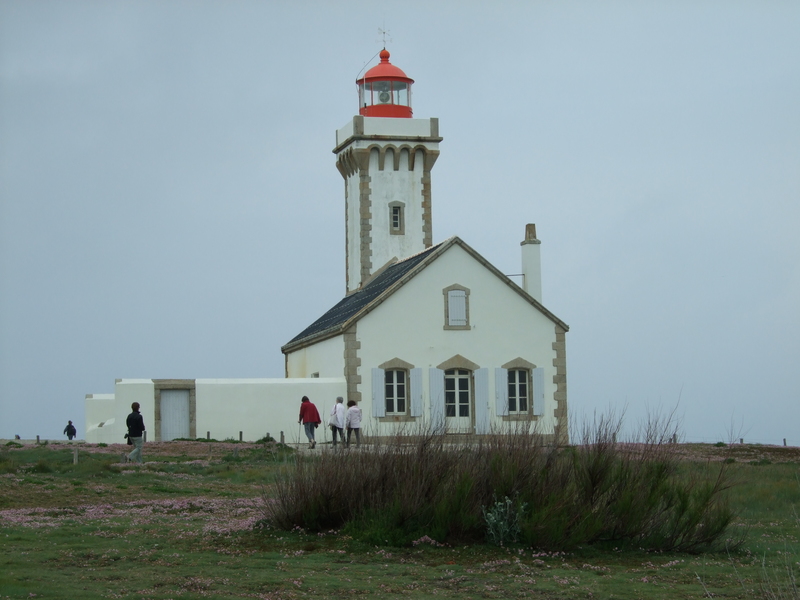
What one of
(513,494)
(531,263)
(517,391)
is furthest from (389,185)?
(513,494)

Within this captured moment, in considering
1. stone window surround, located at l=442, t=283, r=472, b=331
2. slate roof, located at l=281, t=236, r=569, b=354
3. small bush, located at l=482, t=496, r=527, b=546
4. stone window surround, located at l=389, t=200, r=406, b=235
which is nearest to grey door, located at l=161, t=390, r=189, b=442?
slate roof, located at l=281, t=236, r=569, b=354

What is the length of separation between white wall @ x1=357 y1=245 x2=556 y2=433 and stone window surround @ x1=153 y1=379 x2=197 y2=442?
4.67 m

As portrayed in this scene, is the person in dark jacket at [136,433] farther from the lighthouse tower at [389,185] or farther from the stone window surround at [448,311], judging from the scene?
the lighthouse tower at [389,185]

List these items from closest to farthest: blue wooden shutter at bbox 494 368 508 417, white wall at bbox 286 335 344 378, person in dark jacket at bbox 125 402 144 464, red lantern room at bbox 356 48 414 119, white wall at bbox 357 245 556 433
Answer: person in dark jacket at bbox 125 402 144 464
white wall at bbox 357 245 556 433
blue wooden shutter at bbox 494 368 508 417
white wall at bbox 286 335 344 378
red lantern room at bbox 356 48 414 119

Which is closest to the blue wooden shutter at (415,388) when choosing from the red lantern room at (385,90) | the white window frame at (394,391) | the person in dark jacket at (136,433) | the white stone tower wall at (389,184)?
the white window frame at (394,391)

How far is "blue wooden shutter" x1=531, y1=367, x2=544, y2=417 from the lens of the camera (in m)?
32.4

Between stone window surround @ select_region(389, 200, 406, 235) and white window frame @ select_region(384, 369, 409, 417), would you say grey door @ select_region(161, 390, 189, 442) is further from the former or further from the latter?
stone window surround @ select_region(389, 200, 406, 235)

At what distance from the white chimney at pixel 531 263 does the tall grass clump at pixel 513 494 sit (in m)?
20.9

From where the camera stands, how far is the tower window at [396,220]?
37500 millimetres

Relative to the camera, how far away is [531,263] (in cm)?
3431

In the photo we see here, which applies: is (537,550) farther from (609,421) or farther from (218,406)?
(218,406)

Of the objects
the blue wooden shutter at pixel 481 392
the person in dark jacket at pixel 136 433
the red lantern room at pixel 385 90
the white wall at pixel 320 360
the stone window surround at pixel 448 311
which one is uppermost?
the red lantern room at pixel 385 90

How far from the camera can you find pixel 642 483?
12.8 m

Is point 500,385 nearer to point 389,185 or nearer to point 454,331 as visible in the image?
point 454,331
